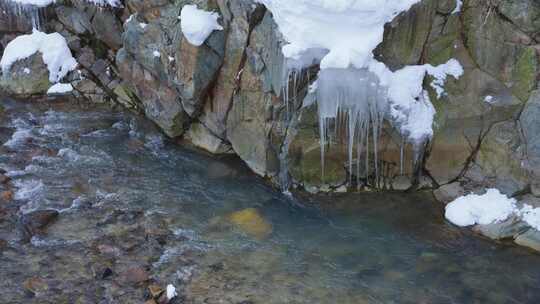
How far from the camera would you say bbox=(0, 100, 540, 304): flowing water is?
7.32 metres

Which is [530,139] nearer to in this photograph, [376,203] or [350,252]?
[376,203]

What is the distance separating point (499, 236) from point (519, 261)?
19.3 inches

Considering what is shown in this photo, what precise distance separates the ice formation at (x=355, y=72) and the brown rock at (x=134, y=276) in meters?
3.58

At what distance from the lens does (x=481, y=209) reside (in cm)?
859

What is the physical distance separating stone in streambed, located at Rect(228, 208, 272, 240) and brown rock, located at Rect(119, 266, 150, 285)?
179 centimetres

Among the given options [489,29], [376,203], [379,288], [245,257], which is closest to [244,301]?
[245,257]

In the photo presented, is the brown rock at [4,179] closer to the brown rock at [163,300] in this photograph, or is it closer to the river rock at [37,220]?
the river rock at [37,220]

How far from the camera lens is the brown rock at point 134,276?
7.37 metres

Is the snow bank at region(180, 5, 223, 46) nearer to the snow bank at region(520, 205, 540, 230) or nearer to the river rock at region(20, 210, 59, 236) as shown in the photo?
the river rock at region(20, 210, 59, 236)

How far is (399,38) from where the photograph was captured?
338 inches

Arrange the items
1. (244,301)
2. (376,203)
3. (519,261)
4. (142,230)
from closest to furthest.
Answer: (244,301) < (519,261) < (142,230) < (376,203)

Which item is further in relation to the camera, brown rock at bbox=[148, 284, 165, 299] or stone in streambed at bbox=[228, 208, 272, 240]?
stone in streambed at bbox=[228, 208, 272, 240]

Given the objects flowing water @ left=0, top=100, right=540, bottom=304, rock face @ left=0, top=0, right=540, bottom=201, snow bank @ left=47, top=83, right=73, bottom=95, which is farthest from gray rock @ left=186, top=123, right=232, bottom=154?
snow bank @ left=47, top=83, right=73, bottom=95

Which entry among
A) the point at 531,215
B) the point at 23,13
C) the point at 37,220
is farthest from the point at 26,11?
the point at 531,215
